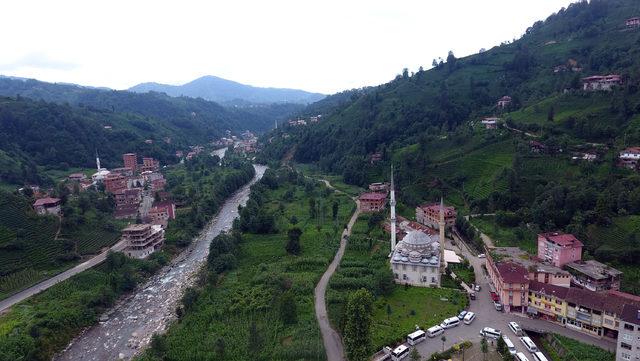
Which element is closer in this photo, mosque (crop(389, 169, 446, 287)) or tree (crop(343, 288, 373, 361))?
tree (crop(343, 288, 373, 361))

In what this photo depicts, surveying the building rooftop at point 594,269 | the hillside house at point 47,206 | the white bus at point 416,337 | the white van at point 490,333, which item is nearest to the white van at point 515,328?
the white van at point 490,333

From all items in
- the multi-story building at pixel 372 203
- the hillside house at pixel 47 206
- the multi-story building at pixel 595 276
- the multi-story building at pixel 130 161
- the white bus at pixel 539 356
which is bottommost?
the white bus at pixel 539 356

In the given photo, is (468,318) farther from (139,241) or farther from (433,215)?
(139,241)

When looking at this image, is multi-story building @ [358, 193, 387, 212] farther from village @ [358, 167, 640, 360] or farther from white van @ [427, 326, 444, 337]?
white van @ [427, 326, 444, 337]

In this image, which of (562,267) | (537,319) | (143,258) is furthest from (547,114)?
(143,258)

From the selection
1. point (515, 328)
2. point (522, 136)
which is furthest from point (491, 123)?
point (515, 328)

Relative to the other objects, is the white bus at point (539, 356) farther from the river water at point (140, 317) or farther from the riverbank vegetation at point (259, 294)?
the river water at point (140, 317)

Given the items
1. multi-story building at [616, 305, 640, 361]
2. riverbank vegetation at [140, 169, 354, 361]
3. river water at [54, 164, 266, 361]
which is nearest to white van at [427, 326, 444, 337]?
riverbank vegetation at [140, 169, 354, 361]
